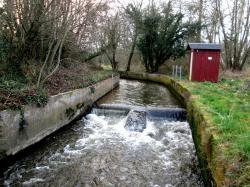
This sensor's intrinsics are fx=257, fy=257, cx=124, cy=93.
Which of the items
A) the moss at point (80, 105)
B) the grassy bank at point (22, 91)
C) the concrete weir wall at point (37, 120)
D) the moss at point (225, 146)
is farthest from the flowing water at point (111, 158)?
the grassy bank at point (22, 91)

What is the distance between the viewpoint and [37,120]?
6.88 meters

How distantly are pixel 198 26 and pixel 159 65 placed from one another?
15.6 ft

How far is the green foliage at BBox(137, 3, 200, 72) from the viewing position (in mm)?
22297

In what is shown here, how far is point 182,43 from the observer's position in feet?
75.4

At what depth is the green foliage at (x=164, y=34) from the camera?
22297 millimetres

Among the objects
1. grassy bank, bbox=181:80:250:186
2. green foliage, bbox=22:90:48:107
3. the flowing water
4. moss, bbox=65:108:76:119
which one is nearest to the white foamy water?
the flowing water

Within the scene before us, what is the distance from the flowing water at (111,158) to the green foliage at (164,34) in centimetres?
1423

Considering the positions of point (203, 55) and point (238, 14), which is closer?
point (203, 55)

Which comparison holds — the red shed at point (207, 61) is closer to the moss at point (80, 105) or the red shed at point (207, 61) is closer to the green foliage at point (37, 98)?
the moss at point (80, 105)

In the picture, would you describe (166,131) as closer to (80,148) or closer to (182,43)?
(80,148)

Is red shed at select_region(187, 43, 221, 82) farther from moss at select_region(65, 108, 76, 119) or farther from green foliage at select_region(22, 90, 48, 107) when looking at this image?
green foliage at select_region(22, 90, 48, 107)

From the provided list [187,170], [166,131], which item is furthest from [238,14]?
[187,170]

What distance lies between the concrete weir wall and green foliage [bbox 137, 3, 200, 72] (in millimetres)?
13127

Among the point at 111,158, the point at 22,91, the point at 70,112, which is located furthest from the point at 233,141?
the point at 70,112
